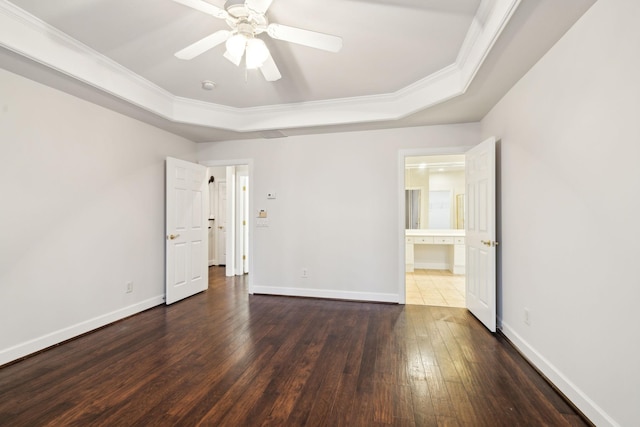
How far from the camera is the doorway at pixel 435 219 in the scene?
5.86m

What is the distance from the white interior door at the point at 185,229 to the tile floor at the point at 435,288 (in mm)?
3237

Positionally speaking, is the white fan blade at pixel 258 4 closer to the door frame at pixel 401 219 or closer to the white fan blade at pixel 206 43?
the white fan blade at pixel 206 43

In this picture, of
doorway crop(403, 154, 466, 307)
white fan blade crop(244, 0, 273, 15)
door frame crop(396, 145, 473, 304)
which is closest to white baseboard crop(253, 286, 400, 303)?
door frame crop(396, 145, 473, 304)

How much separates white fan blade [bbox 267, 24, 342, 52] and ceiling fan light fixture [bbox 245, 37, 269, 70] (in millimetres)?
106

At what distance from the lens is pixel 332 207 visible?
4.19 m

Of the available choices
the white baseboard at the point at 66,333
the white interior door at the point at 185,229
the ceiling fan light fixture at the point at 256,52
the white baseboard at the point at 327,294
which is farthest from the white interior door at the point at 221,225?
the ceiling fan light fixture at the point at 256,52

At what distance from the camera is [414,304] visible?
390 cm

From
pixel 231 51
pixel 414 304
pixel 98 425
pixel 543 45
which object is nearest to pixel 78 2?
pixel 231 51

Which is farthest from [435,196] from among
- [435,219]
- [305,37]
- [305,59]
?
[305,37]

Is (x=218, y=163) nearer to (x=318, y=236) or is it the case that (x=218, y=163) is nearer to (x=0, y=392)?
(x=318, y=236)

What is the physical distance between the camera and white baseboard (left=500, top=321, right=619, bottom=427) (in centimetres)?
159

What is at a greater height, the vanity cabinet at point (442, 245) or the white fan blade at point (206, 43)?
the white fan blade at point (206, 43)

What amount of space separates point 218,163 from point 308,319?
2848 mm

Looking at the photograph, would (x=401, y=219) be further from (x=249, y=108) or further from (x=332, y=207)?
(x=249, y=108)
